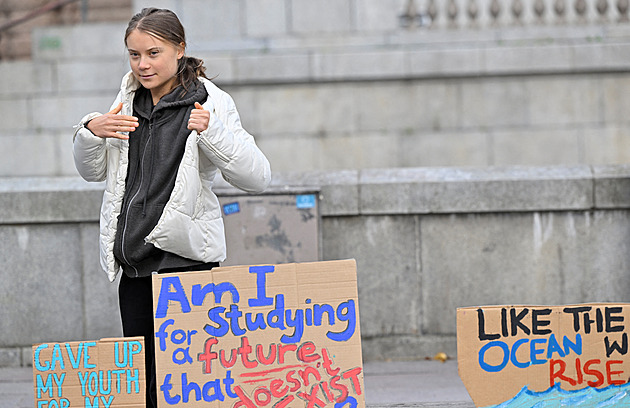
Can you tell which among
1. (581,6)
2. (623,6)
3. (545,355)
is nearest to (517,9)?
(581,6)

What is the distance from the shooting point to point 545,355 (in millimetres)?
3555

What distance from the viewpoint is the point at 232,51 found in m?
9.83

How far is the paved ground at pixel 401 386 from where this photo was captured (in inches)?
177

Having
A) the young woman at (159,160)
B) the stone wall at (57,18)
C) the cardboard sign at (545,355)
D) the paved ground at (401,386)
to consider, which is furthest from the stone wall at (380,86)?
the young woman at (159,160)

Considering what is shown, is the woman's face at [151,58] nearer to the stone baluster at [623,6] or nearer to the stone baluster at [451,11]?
the stone baluster at [451,11]

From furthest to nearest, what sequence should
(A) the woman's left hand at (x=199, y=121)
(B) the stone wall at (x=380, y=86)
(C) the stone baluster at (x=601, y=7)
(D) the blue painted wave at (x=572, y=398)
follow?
(C) the stone baluster at (x=601, y=7) < (B) the stone wall at (x=380, y=86) < (D) the blue painted wave at (x=572, y=398) < (A) the woman's left hand at (x=199, y=121)

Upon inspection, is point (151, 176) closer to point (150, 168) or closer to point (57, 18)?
point (150, 168)

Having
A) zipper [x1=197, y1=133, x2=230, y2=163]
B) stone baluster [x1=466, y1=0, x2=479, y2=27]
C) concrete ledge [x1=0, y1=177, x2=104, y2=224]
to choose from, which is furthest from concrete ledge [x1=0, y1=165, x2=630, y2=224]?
stone baluster [x1=466, y1=0, x2=479, y2=27]

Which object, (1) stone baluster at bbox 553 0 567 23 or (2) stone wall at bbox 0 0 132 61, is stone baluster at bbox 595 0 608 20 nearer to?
(1) stone baluster at bbox 553 0 567 23

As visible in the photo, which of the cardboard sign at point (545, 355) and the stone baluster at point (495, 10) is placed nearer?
the cardboard sign at point (545, 355)

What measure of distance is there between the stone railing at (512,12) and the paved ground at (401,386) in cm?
551

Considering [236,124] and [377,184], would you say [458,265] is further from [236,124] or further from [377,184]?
[236,124]

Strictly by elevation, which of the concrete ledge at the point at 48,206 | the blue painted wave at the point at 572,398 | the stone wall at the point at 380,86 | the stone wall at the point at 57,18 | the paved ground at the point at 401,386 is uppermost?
the stone wall at the point at 57,18

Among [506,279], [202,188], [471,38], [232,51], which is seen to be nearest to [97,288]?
[202,188]
